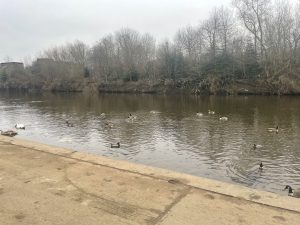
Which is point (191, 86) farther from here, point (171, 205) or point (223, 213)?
point (223, 213)

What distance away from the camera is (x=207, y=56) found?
68125 mm

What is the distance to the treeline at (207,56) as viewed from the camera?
194 feet

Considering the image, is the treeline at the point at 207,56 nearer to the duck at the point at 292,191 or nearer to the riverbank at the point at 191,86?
the riverbank at the point at 191,86

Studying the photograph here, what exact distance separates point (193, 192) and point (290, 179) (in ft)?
27.2

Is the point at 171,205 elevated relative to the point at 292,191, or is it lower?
elevated

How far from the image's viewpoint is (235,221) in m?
5.49

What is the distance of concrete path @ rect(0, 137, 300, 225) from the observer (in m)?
5.65

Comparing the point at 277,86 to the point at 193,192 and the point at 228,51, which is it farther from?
the point at 193,192

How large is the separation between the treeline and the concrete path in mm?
52777

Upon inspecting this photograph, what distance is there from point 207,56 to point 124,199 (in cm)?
6422

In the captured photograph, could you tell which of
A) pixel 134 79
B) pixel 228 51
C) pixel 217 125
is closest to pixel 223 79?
pixel 228 51

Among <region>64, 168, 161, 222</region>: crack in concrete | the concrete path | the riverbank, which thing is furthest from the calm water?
the riverbank

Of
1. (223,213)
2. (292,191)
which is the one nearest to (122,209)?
(223,213)

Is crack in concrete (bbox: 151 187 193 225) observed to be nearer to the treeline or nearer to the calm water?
the calm water
